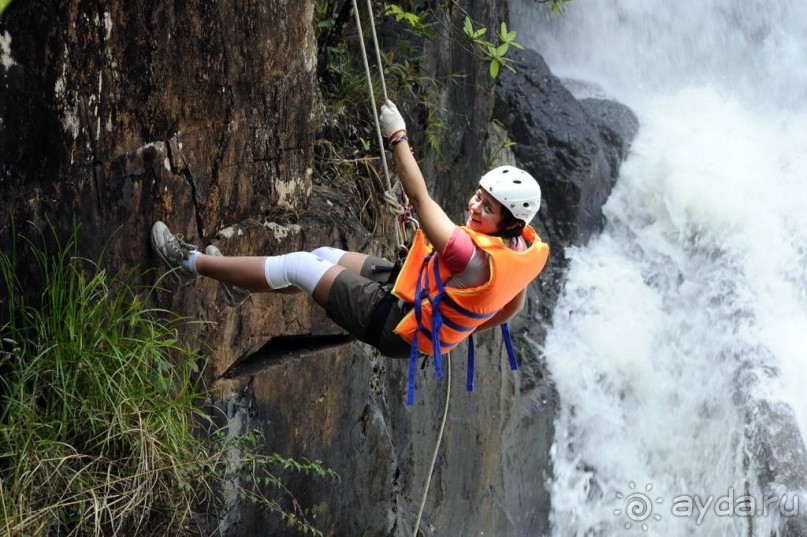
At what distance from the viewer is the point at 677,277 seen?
10016 millimetres

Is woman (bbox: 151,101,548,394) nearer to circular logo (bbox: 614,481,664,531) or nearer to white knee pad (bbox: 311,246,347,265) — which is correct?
white knee pad (bbox: 311,246,347,265)

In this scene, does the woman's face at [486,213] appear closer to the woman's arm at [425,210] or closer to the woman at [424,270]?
the woman at [424,270]

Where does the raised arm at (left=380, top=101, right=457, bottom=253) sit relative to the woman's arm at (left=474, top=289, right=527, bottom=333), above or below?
above

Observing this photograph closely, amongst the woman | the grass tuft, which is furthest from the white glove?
the grass tuft

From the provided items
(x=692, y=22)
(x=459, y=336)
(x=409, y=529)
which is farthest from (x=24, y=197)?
(x=692, y=22)

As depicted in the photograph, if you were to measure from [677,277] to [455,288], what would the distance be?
6.21 meters

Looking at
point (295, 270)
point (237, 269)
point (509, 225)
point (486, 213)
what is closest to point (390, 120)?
point (486, 213)

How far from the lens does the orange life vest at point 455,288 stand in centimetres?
426

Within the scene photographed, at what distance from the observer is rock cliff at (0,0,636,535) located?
4.05 meters

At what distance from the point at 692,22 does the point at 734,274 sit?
379 cm

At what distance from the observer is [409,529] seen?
21.9 ft

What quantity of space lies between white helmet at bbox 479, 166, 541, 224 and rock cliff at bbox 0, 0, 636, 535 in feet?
4.92

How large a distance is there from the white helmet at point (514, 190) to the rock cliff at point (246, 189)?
1.50 meters

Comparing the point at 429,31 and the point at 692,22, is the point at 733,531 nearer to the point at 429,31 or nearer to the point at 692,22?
the point at 429,31
